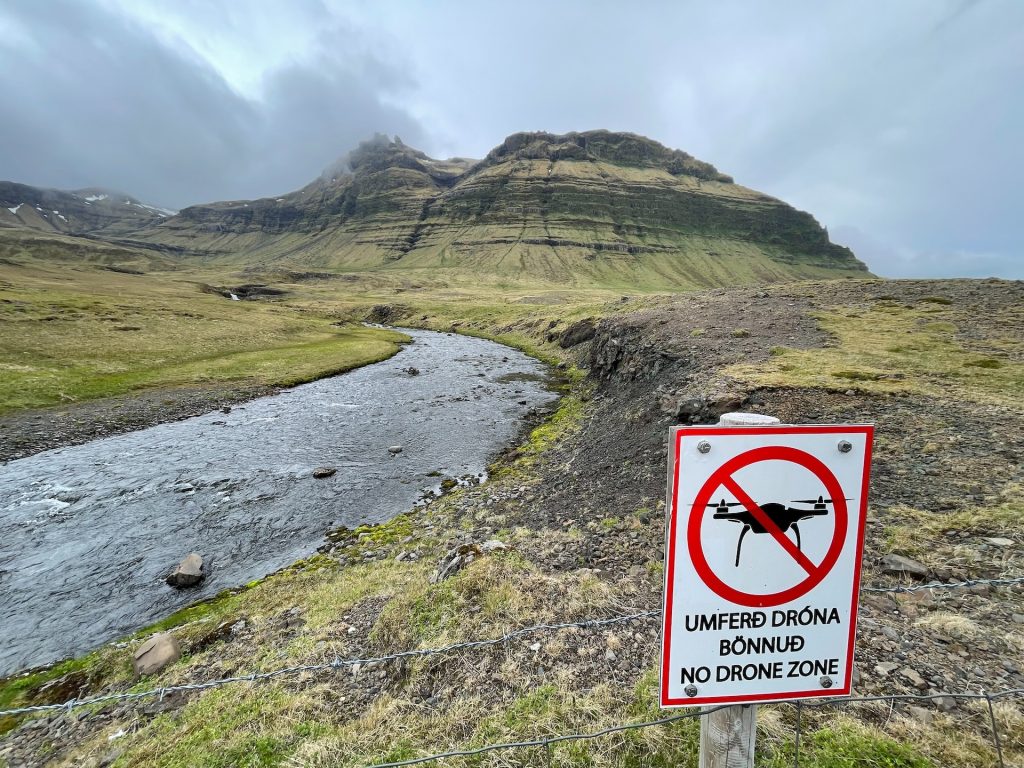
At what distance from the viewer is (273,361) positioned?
51500mm

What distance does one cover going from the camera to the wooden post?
2.96 m

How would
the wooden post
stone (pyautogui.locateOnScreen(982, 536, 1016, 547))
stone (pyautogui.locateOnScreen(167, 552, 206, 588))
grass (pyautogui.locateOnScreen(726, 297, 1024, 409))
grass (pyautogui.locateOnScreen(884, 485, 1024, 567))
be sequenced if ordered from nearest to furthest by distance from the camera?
1. the wooden post
2. stone (pyautogui.locateOnScreen(982, 536, 1016, 547))
3. grass (pyautogui.locateOnScreen(884, 485, 1024, 567))
4. stone (pyautogui.locateOnScreen(167, 552, 206, 588))
5. grass (pyautogui.locateOnScreen(726, 297, 1024, 409))

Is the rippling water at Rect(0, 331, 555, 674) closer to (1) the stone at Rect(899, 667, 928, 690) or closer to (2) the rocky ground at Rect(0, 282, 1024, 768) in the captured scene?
(2) the rocky ground at Rect(0, 282, 1024, 768)

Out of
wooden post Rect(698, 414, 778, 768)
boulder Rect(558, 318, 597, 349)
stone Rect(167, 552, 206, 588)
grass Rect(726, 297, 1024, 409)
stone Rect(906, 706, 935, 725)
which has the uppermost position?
boulder Rect(558, 318, 597, 349)

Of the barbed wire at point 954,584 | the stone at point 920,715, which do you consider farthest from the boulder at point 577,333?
the stone at point 920,715

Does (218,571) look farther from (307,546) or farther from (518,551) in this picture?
(518,551)

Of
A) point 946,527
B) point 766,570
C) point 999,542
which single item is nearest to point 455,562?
point 766,570

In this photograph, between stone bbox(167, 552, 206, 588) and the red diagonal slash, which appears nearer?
the red diagonal slash

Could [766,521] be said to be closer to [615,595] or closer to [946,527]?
[615,595]

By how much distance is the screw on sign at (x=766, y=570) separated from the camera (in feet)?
9.18

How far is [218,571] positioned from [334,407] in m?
21.6

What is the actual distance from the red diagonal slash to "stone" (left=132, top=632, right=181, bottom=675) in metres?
13.1

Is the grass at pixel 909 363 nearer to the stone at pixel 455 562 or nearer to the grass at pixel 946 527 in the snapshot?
the grass at pixel 946 527

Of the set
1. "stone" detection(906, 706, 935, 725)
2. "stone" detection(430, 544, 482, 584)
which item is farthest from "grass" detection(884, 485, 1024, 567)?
"stone" detection(430, 544, 482, 584)
